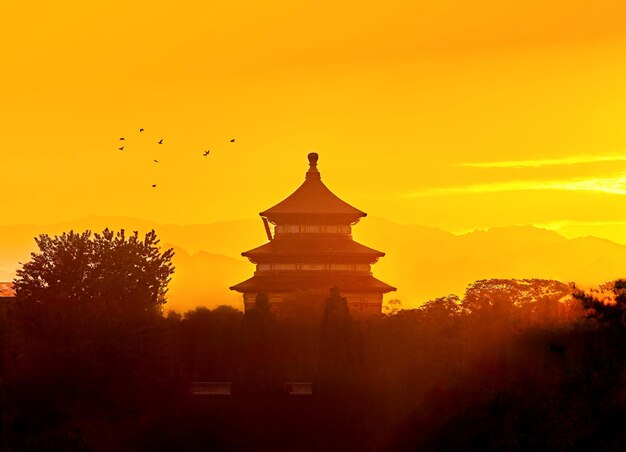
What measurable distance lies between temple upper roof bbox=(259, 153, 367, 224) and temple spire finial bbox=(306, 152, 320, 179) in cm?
140

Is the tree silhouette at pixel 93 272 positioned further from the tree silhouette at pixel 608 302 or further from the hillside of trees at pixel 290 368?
the tree silhouette at pixel 608 302

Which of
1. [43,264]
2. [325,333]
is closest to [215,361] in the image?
[325,333]

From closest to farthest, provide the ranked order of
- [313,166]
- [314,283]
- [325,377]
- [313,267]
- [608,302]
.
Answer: [608,302] < [325,377] < [314,283] < [313,267] < [313,166]

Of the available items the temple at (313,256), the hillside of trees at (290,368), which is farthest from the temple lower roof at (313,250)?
the hillside of trees at (290,368)

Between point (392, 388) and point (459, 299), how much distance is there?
A: 66.0 feet

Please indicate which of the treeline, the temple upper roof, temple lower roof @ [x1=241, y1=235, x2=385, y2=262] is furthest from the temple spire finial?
the treeline

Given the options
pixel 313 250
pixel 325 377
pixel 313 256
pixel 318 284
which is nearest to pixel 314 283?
pixel 318 284

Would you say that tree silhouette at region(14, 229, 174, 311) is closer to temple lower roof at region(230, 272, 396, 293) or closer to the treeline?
the treeline

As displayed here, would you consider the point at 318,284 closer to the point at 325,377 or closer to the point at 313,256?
the point at 313,256

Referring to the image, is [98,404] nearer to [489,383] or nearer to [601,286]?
[489,383]

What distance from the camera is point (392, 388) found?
70.2m

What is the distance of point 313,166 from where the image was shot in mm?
109250

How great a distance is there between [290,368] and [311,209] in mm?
30434

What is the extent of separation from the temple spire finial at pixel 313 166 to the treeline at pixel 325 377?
24.6 meters
